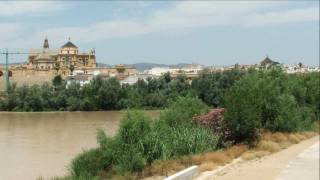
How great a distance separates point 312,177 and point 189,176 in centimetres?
239

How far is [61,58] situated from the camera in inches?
4377

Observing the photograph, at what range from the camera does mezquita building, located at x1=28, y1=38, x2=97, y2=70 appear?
4129 inches

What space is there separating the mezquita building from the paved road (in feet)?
293

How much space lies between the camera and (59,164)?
1980 centimetres

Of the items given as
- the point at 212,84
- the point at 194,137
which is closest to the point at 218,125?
the point at 194,137

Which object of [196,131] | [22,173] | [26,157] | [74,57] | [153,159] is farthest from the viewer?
[74,57]

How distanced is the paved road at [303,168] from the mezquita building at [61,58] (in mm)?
89457

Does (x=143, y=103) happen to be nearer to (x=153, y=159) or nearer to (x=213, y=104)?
(x=213, y=104)

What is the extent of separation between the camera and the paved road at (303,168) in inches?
412

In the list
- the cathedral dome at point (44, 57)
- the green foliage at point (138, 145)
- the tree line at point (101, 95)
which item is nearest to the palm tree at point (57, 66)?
the cathedral dome at point (44, 57)

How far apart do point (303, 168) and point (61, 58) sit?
336 feet

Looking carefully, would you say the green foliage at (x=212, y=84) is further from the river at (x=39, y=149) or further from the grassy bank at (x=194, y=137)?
the grassy bank at (x=194, y=137)

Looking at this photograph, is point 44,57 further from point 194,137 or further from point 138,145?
point 138,145

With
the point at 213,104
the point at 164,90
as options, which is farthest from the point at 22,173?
the point at 164,90
